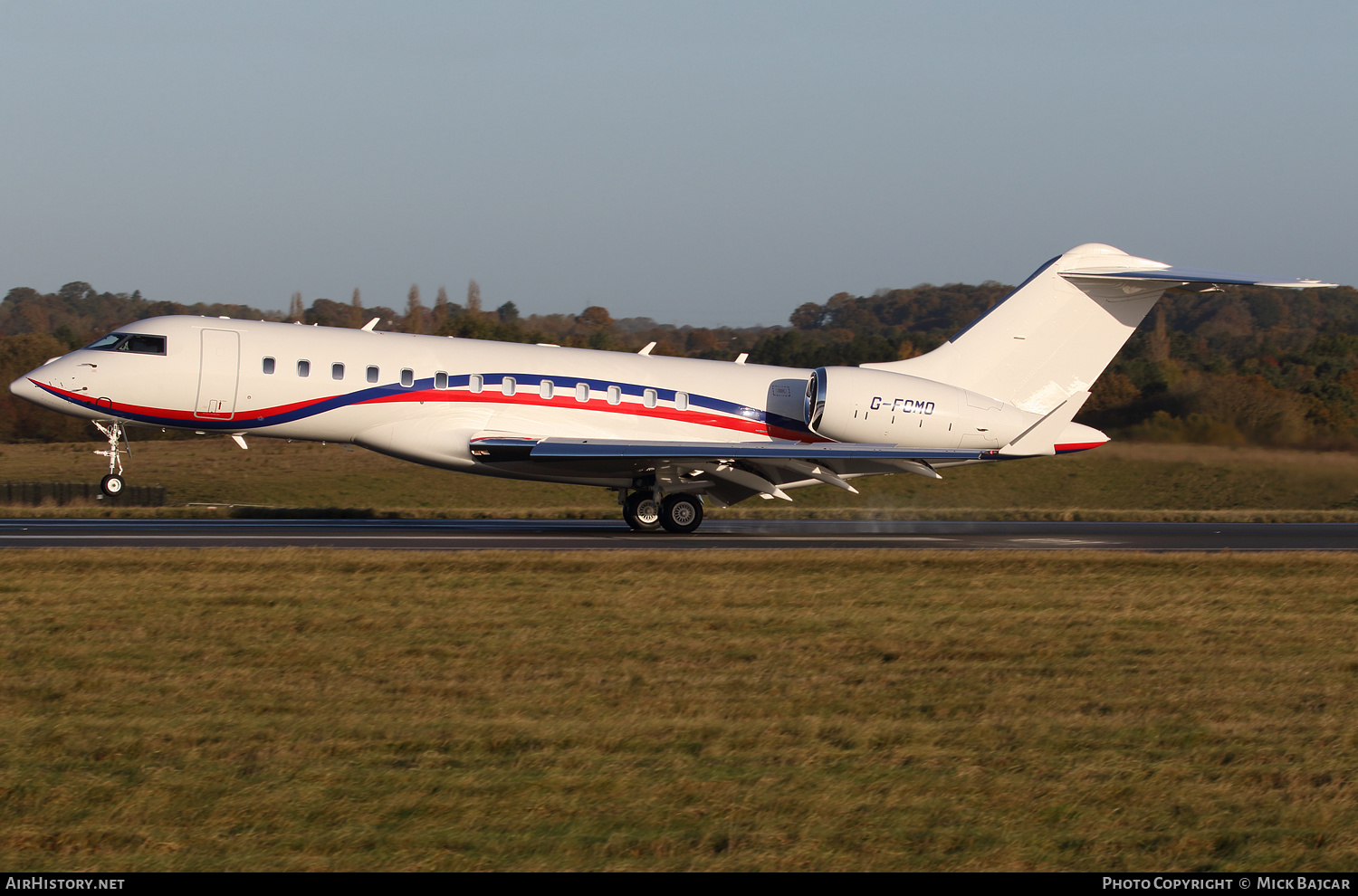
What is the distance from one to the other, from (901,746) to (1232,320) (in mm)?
137696

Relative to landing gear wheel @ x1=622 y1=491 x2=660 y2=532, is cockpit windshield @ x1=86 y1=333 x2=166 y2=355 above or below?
above

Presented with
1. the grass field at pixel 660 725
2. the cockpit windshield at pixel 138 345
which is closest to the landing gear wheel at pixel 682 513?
the grass field at pixel 660 725

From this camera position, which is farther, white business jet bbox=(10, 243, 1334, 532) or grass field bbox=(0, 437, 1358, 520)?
grass field bbox=(0, 437, 1358, 520)

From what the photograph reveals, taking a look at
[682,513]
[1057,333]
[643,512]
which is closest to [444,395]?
[643,512]

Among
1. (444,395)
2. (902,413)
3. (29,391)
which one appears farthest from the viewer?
(902,413)

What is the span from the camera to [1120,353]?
116 ft

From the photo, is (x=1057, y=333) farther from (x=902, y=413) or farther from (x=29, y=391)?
(x=29, y=391)

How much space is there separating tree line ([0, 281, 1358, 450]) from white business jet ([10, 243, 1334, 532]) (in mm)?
1475

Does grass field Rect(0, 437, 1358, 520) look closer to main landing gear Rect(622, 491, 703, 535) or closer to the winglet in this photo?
main landing gear Rect(622, 491, 703, 535)

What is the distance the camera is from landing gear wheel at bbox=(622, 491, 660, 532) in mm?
21703

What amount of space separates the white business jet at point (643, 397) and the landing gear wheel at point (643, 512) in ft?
0.11

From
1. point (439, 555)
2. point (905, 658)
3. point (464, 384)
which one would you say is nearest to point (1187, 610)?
point (905, 658)

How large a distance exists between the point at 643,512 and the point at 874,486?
1931 centimetres

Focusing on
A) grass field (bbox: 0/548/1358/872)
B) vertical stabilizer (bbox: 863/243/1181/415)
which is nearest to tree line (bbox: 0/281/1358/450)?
vertical stabilizer (bbox: 863/243/1181/415)
